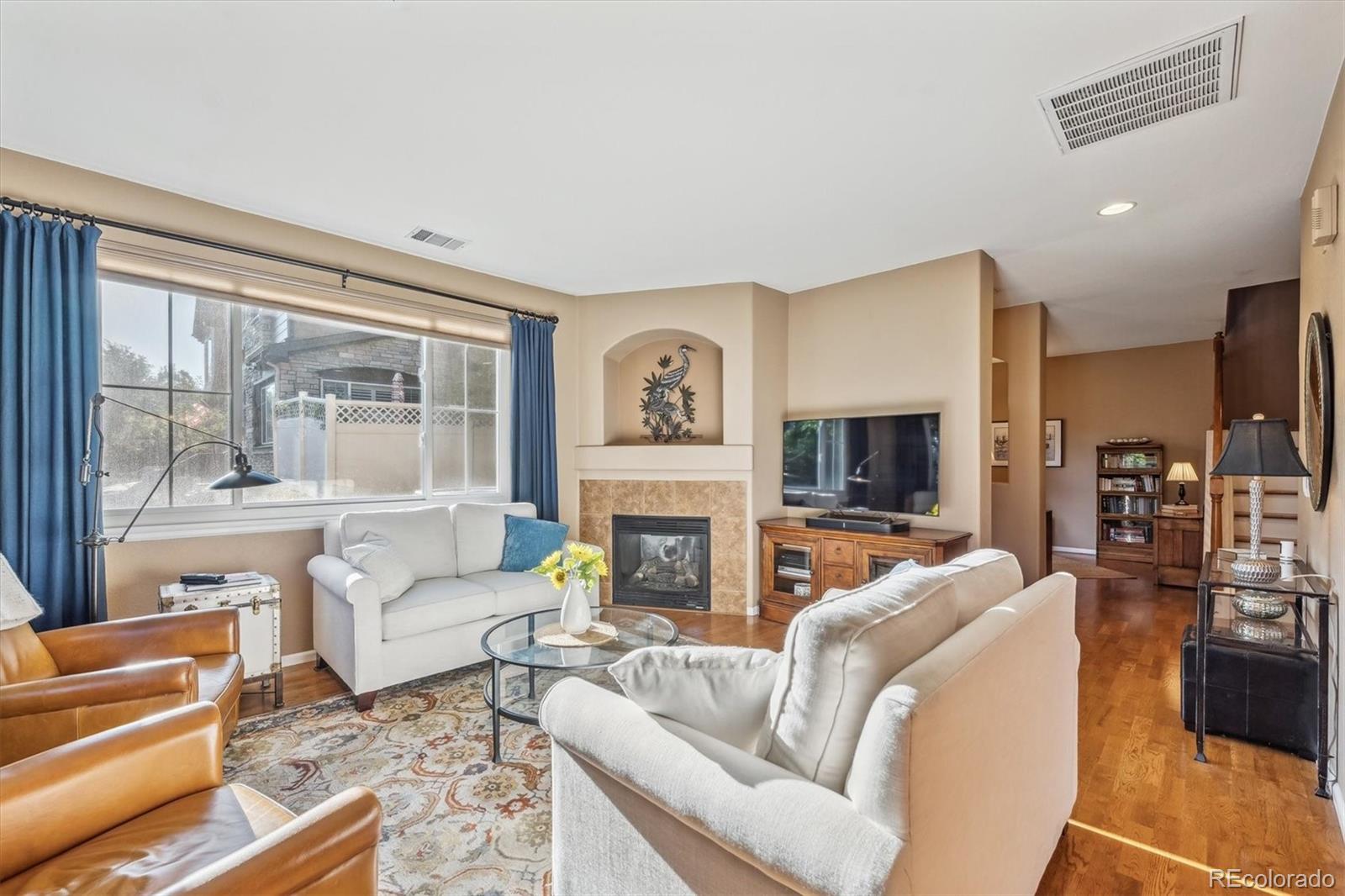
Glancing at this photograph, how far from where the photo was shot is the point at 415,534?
3.57 meters

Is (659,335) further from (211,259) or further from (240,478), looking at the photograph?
(240,478)

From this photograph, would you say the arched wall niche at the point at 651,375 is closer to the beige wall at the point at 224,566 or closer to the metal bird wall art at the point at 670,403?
the metal bird wall art at the point at 670,403

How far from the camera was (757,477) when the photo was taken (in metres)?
4.65

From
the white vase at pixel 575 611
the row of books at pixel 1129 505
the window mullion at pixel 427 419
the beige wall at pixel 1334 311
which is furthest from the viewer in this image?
the row of books at pixel 1129 505

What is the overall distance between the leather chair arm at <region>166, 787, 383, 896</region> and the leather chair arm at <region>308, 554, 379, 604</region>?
1924 mm

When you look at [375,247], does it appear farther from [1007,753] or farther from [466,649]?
[1007,753]

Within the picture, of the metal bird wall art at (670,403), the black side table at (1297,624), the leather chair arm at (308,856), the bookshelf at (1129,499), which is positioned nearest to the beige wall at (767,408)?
the metal bird wall art at (670,403)

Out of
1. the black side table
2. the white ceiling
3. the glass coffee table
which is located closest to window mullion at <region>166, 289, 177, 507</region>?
the white ceiling

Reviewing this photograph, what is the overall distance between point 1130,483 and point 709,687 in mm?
7704

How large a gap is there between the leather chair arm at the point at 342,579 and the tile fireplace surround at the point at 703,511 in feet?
6.64

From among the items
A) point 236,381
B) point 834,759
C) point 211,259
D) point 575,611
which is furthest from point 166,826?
point 211,259

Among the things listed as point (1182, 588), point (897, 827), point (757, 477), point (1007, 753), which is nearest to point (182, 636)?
point (897, 827)

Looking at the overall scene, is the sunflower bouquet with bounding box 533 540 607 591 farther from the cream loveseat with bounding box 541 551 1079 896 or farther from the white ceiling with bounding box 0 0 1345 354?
the white ceiling with bounding box 0 0 1345 354

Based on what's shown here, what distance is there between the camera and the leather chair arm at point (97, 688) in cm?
167
